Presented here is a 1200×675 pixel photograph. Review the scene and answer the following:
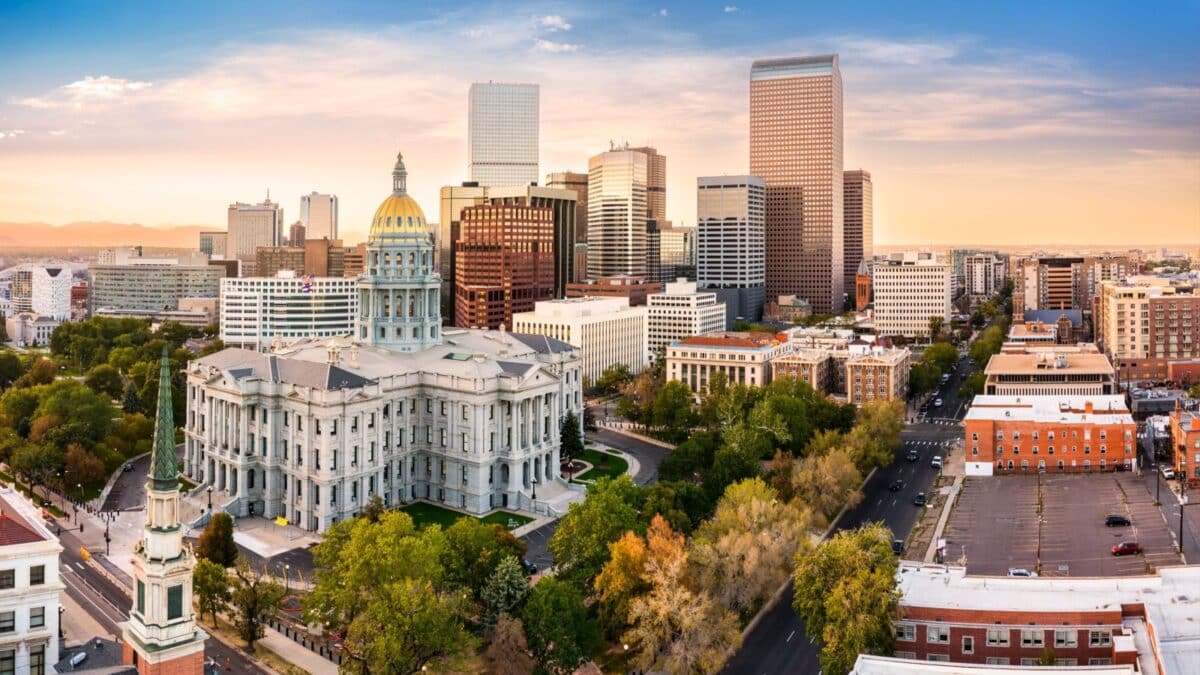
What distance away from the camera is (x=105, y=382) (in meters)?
163

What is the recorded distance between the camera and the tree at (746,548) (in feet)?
237

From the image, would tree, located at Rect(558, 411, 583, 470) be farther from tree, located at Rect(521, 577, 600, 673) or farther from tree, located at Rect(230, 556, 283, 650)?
tree, located at Rect(521, 577, 600, 673)

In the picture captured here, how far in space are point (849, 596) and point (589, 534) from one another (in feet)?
71.9

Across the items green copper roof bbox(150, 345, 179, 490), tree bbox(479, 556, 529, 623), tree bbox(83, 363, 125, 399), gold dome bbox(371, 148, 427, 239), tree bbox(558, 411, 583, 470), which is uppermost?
gold dome bbox(371, 148, 427, 239)

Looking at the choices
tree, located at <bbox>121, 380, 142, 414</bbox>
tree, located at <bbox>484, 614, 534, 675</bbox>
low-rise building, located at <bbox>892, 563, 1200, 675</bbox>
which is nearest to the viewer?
tree, located at <bbox>484, 614, 534, 675</bbox>

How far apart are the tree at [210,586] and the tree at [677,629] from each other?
96.7 ft

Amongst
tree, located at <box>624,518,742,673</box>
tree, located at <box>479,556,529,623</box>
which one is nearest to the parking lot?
tree, located at <box>624,518,742,673</box>

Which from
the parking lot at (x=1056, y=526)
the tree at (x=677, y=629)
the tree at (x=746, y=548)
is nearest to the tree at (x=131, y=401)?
the tree at (x=746, y=548)

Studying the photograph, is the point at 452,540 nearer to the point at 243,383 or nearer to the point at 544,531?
the point at 544,531

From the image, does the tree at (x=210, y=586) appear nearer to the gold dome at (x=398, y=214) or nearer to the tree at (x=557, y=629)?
the tree at (x=557, y=629)

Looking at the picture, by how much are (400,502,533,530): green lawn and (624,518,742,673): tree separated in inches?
1404

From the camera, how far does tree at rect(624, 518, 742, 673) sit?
210ft

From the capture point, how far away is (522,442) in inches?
4380

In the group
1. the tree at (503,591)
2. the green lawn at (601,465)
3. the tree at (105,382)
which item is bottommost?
the green lawn at (601,465)
